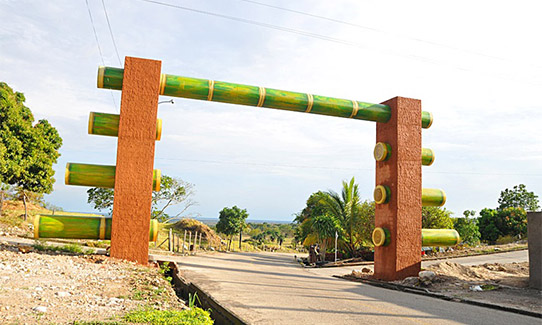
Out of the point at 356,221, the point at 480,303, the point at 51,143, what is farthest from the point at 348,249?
the point at 51,143

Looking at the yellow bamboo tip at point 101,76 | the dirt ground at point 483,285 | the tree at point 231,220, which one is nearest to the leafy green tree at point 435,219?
the dirt ground at point 483,285

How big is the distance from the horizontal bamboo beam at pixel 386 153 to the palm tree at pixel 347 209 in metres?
10.2

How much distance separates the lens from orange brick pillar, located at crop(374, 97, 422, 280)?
10758 mm

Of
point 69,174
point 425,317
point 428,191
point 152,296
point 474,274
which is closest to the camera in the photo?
point 152,296

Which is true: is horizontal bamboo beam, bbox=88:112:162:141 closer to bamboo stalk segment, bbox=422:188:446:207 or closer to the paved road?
the paved road

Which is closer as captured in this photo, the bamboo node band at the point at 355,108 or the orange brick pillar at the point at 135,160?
the orange brick pillar at the point at 135,160

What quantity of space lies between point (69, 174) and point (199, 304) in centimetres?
511

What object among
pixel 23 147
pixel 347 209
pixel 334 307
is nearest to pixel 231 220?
pixel 347 209

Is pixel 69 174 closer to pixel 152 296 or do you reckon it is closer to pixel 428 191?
pixel 152 296

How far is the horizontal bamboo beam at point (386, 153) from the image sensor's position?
1129 centimetres

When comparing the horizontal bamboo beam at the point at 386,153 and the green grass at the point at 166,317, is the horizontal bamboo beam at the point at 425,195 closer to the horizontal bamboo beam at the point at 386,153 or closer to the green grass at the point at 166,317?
the horizontal bamboo beam at the point at 386,153

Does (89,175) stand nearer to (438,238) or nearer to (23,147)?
(438,238)

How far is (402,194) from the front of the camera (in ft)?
35.9

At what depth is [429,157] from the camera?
464 inches
